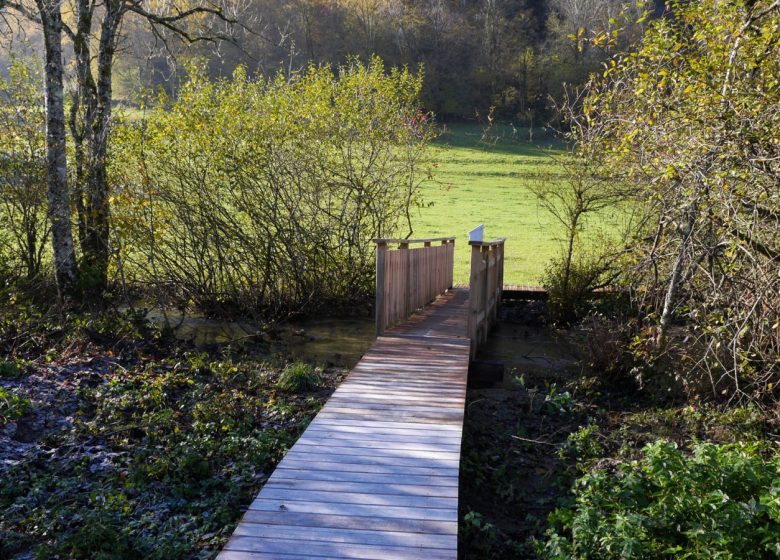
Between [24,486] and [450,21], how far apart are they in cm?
3350

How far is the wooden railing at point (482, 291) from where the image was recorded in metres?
8.62

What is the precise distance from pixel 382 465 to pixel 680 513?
1.81 metres

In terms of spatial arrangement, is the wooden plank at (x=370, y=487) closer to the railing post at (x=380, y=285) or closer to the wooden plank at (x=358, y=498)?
the wooden plank at (x=358, y=498)

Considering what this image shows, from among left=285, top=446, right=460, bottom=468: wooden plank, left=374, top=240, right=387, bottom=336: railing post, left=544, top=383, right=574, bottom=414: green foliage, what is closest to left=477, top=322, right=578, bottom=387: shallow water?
left=544, top=383, right=574, bottom=414: green foliage

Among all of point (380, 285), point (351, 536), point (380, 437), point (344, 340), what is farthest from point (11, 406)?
point (344, 340)

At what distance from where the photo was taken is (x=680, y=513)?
416 centimetres

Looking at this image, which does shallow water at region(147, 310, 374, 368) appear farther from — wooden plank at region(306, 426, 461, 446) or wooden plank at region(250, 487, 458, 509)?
wooden plank at region(250, 487, 458, 509)

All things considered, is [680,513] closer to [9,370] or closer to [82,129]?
[9,370]

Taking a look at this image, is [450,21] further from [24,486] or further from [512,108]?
[24,486]

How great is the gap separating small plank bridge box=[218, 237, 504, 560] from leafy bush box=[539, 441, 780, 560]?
79cm

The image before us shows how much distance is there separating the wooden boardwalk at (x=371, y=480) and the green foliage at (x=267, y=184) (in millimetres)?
4492

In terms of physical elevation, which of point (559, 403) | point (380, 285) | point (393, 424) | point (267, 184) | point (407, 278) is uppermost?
point (267, 184)

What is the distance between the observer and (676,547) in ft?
12.6

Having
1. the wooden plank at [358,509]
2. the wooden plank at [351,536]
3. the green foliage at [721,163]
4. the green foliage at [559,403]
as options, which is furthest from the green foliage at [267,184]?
the wooden plank at [351,536]
